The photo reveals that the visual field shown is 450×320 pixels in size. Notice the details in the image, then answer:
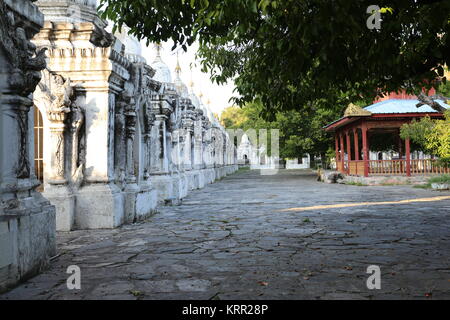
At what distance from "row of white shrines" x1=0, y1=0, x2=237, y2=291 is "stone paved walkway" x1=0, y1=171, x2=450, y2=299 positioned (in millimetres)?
426

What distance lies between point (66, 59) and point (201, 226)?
12.4ft

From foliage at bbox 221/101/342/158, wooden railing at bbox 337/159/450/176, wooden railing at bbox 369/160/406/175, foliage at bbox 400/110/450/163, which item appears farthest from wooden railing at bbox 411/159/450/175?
foliage at bbox 221/101/342/158

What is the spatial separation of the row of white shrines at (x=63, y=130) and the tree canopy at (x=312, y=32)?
1.53 m

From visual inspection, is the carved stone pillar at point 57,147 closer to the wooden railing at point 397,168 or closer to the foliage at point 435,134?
the foliage at point 435,134

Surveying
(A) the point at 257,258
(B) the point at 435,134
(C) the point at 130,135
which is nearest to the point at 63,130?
(C) the point at 130,135

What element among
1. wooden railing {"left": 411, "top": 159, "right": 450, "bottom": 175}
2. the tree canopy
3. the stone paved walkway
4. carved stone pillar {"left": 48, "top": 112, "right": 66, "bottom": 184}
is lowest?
the stone paved walkway

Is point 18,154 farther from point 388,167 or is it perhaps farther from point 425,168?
point 425,168

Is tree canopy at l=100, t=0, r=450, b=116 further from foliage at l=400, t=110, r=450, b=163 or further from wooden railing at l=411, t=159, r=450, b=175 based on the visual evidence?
wooden railing at l=411, t=159, r=450, b=175

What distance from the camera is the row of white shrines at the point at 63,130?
4090mm

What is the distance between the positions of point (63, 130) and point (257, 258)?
406 cm

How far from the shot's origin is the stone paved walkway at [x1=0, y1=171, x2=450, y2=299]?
11.9ft

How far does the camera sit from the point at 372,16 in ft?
14.5

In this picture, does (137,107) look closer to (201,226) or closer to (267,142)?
(201,226)
